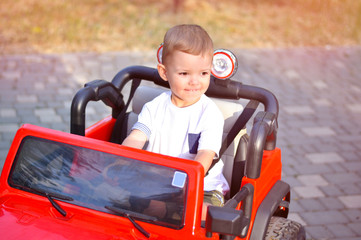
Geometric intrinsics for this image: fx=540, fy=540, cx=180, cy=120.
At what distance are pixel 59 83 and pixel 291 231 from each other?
4.42m

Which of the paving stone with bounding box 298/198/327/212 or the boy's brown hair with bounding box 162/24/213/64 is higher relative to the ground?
the boy's brown hair with bounding box 162/24/213/64

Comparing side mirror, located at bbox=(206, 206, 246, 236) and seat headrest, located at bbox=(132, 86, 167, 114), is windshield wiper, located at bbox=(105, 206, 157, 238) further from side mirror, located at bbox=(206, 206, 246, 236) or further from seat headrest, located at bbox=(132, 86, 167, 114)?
seat headrest, located at bbox=(132, 86, 167, 114)

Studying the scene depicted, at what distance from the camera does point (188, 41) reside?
283 centimetres

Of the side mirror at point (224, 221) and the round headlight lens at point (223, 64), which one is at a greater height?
the round headlight lens at point (223, 64)

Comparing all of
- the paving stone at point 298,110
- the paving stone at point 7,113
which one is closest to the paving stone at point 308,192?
the paving stone at point 298,110

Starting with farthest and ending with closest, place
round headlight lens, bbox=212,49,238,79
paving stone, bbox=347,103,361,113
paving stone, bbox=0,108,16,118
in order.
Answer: paving stone, bbox=347,103,361,113, paving stone, bbox=0,108,16,118, round headlight lens, bbox=212,49,238,79

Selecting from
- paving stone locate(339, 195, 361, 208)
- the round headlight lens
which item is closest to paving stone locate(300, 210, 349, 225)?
paving stone locate(339, 195, 361, 208)

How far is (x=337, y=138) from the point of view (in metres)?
5.95

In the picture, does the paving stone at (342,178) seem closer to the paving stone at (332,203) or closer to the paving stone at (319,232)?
the paving stone at (332,203)

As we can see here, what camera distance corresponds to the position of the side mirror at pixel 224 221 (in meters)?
2.36

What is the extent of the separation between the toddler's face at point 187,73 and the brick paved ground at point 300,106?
1.88 metres

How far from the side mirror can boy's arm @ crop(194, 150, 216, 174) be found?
544mm

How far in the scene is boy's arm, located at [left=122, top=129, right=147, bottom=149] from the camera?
312cm

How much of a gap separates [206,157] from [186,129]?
245mm
